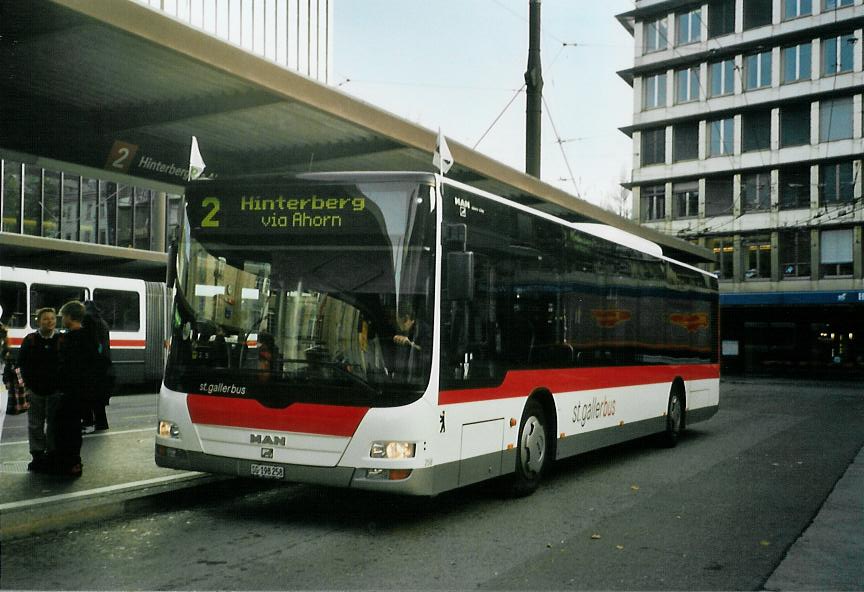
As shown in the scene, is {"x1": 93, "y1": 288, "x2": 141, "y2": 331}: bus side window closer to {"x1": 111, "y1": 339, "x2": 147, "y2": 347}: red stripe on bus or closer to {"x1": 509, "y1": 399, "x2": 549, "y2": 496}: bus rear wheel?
{"x1": 111, "y1": 339, "x2": 147, "y2": 347}: red stripe on bus

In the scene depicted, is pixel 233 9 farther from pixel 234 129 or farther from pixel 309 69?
pixel 234 129

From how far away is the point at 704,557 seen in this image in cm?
658

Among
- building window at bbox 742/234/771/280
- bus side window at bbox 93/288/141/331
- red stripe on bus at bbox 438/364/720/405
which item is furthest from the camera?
building window at bbox 742/234/771/280

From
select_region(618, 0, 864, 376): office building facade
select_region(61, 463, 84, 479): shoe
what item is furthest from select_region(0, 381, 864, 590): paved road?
select_region(618, 0, 864, 376): office building facade

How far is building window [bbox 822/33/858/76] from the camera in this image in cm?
4731

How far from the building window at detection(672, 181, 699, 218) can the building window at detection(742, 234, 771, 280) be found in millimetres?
3506

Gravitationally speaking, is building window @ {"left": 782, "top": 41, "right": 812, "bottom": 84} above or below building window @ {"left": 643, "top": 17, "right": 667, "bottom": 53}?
below

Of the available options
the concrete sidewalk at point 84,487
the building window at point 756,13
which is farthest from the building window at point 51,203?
the building window at point 756,13

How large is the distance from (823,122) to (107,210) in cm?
3551

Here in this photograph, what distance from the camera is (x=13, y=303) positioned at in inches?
823

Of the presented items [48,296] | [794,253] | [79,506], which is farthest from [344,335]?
[794,253]

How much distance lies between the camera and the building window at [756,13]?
166 ft

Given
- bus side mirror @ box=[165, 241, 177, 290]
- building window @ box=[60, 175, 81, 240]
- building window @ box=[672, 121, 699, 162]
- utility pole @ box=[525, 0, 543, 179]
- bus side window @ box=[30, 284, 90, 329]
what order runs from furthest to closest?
building window @ box=[672, 121, 699, 162], building window @ box=[60, 175, 81, 240], bus side window @ box=[30, 284, 90, 329], utility pole @ box=[525, 0, 543, 179], bus side mirror @ box=[165, 241, 177, 290]

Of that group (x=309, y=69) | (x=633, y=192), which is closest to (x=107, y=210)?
(x=309, y=69)
